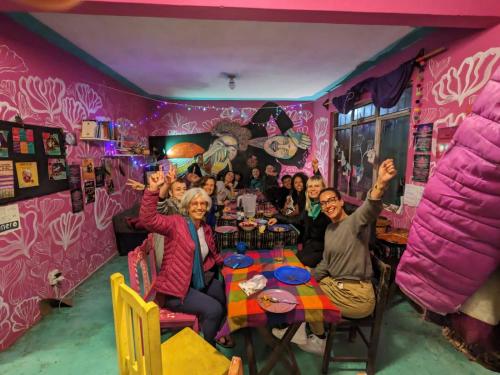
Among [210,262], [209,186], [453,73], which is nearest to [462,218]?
[210,262]

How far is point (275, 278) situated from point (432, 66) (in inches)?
96.4

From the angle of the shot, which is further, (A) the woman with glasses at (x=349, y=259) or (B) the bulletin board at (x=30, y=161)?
(B) the bulletin board at (x=30, y=161)

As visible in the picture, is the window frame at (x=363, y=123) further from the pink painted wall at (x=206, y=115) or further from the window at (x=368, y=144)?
the pink painted wall at (x=206, y=115)

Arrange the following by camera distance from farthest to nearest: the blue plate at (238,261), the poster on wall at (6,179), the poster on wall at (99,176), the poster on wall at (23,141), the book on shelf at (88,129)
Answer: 1. the poster on wall at (99,176)
2. the book on shelf at (88,129)
3. the poster on wall at (23,141)
4. the poster on wall at (6,179)
5. the blue plate at (238,261)

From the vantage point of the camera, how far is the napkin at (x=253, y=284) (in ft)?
4.86

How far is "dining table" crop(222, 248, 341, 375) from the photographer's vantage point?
4.34ft

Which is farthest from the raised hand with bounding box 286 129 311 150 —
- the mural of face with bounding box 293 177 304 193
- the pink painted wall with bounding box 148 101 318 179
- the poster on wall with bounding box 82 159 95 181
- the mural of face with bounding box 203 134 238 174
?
the poster on wall with bounding box 82 159 95 181

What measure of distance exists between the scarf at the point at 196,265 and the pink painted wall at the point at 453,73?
223 cm

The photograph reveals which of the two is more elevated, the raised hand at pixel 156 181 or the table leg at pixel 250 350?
the raised hand at pixel 156 181

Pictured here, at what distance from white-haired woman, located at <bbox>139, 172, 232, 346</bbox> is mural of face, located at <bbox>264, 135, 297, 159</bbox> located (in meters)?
3.89

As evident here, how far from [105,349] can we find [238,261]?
1.28 metres

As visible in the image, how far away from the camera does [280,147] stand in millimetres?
5625

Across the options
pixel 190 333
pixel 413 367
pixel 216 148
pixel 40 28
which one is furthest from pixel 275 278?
pixel 216 148

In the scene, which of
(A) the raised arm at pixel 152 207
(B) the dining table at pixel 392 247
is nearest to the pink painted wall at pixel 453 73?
(B) the dining table at pixel 392 247
